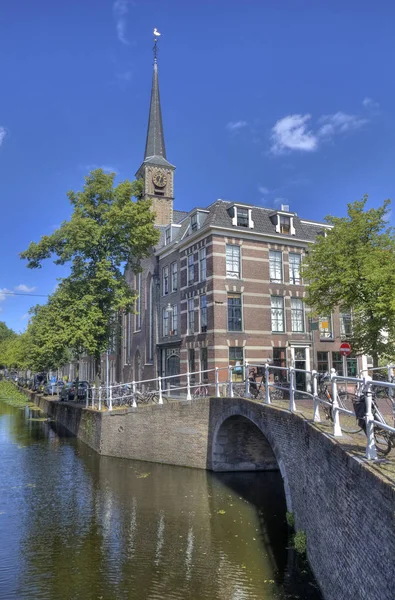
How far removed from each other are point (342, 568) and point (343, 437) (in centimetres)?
186

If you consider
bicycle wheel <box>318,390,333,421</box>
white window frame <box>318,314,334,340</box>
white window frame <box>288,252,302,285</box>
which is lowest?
bicycle wheel <box>318,390,333,421</box>

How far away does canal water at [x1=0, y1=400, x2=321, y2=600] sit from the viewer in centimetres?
805

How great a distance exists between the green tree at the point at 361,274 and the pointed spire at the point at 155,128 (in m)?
21.8

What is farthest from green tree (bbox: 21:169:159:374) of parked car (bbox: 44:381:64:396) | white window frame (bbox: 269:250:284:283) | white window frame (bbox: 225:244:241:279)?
parked car (bbox: 44:381:64:396)

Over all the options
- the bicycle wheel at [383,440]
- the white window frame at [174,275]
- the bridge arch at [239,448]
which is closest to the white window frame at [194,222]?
the white window frame at [174,275]

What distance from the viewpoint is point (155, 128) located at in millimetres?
37906

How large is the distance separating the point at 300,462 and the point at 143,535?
13.6 feet

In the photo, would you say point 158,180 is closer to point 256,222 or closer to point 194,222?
point 194,222

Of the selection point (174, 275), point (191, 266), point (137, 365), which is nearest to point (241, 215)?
point (191, 266)

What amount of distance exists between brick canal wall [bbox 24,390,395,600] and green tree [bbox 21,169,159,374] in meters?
4.52

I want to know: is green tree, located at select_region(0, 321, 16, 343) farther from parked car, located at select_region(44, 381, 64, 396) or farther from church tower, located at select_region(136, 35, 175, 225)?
church tower, located at select_region(136, 35, 175, 225)

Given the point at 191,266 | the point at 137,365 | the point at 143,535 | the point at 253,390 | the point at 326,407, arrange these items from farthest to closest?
the point at 137,365 → the point at 191,266 → the point at 253,390 → the point at 143,535 → the point at 326,407

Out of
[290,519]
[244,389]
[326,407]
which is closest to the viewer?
[326,407]

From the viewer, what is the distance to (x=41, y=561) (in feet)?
29.7
